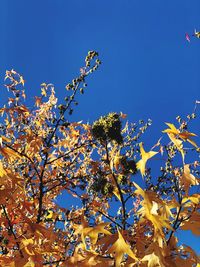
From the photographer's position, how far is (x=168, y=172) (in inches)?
212

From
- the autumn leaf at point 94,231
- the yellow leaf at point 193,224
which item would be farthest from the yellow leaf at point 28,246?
the yellow leaf at point 193,224

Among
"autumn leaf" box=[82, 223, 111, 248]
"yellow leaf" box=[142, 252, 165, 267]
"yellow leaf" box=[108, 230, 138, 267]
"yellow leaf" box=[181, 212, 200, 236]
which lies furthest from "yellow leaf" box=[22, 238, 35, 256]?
"yellow leaf" box=[181, 212, 200, 236]

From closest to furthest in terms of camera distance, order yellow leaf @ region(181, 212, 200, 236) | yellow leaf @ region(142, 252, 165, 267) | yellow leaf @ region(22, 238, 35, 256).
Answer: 1. yellow leaf @ region(142, 252, 165, 267)
2. yellow leaf @ region(181, 212, 200, 236)
3. yellow leaf @ region(22, 238, 35, 256)

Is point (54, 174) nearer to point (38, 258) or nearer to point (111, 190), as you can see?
point (111, 190)

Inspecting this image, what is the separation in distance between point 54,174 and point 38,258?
3.75 metres

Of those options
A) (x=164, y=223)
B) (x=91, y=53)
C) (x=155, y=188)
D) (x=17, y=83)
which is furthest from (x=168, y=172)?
(x=164, y=223)

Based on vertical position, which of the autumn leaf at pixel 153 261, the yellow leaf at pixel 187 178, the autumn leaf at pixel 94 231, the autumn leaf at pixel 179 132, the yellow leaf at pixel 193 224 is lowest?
the autumn leaf at pixel 153 261

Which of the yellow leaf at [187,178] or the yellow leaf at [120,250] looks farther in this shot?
the yellow leaf at [187,178]

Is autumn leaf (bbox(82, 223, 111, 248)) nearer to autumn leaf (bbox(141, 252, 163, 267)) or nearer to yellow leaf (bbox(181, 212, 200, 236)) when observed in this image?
autumn leaf (bbox(141, 252, 163, 267))

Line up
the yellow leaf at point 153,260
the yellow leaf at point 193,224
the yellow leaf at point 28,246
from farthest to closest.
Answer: the yellow leaf at point 28,246, the yellow leaf at point 193,224, the yellow leaf at point 153,260

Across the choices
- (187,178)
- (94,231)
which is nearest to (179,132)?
(187,178)

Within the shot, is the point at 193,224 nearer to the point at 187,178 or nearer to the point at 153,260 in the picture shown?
the point at 187,178

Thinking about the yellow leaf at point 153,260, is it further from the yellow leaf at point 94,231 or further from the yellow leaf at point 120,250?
the yellow leaf at point 94,231

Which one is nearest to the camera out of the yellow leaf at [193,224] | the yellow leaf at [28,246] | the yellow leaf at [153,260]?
the yellow leaf at [153,260]
